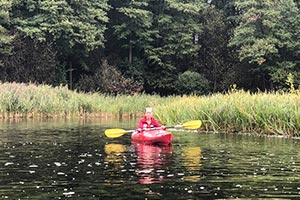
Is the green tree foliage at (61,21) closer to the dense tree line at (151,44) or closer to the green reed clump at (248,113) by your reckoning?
the dense tree line at (151,44)

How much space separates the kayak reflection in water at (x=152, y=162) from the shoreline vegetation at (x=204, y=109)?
4.58m

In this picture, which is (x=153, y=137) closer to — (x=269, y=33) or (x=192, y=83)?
(x=269, y=33)

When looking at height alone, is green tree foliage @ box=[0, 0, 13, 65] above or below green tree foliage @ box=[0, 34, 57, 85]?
above

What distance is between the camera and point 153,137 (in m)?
16.3

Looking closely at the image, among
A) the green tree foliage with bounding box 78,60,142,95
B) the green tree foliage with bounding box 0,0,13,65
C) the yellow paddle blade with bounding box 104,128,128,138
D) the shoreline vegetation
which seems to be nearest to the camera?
the yellow paddle blade with bounding box 104,128,128,138

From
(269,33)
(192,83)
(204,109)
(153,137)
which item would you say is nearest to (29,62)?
(192,83)

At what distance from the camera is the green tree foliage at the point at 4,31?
3809 cm

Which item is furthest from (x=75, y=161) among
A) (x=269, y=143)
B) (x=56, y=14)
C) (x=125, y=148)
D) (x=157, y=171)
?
(x=56, y=14)

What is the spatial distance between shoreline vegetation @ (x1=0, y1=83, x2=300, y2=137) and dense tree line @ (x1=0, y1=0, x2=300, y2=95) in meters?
9.83

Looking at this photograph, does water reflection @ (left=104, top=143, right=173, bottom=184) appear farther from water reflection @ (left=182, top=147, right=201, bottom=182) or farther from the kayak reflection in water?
water reflection @ (left=182, top=147, right=201, bottom=182)

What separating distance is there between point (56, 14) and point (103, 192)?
3276cm

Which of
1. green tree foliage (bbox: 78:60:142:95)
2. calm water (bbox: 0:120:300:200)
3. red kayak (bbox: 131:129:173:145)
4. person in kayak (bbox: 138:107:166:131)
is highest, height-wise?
green tree foliage (bbox: 78:60:142:95)

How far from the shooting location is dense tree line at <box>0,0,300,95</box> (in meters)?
40.5

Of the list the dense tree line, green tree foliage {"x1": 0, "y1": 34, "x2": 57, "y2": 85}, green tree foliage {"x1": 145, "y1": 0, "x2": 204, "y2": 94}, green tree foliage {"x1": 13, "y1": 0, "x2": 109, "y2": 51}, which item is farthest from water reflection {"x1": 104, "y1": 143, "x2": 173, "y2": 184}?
green tree foliage {"x1": 145, "y1": 0, "x2": 204, "y2": 94}
